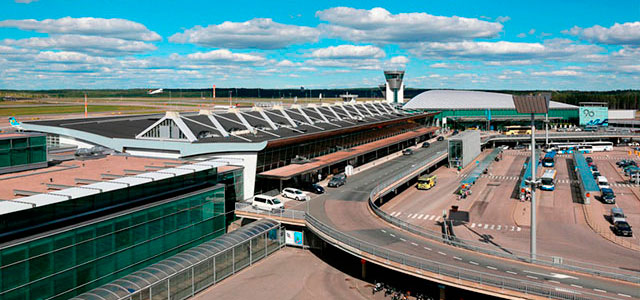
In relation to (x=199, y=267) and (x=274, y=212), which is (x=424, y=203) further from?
(x=199, y=267)

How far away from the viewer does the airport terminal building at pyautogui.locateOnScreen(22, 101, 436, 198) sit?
2119 inches

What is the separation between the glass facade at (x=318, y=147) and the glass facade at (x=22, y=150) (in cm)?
2100

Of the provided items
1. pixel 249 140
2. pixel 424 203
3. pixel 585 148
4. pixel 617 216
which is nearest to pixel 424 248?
pixel 424 203

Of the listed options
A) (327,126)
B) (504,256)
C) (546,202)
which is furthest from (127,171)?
(546,202)

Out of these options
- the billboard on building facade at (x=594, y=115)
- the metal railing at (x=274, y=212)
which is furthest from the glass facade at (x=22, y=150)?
the billboard on building facade at (x=594, y=115)

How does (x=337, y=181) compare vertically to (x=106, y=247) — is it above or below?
above

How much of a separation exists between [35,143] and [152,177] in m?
14.4

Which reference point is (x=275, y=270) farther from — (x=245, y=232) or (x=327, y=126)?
(x=327, y=126)

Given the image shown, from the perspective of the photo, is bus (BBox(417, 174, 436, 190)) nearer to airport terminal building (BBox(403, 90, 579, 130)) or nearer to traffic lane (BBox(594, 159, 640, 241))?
traffic lane (BBox(594, 159, 640, 241))

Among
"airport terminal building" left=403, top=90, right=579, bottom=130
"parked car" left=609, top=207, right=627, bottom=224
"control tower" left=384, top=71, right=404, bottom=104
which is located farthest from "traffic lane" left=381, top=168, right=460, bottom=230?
"control tower" left=384, top=71, right=404, bottom=104

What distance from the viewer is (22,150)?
43062 mm

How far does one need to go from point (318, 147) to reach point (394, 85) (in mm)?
104508

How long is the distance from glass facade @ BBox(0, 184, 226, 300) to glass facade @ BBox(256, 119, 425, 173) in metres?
12.9

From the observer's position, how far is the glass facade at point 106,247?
92.9ft
